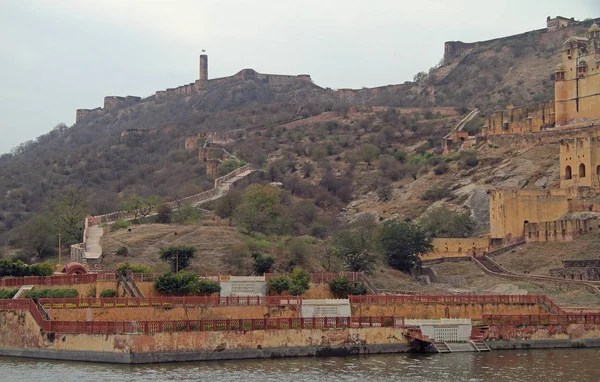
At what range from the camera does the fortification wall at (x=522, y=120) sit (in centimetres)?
7762

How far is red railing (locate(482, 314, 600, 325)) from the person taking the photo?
41156 mm

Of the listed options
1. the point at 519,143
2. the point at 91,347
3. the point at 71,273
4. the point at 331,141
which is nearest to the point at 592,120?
the point at 519,143

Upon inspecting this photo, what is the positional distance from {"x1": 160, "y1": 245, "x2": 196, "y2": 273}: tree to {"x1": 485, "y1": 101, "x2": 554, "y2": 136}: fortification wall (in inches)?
1301

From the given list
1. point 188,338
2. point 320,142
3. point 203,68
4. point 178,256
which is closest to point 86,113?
point 203,68

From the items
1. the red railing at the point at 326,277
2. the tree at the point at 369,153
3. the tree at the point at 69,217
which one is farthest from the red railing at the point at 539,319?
the tree at the point at 369,153

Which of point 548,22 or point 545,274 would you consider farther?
point 548,22

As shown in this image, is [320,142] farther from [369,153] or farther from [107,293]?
[107,293]

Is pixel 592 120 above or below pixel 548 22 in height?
below

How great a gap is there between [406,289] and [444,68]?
79330 mm

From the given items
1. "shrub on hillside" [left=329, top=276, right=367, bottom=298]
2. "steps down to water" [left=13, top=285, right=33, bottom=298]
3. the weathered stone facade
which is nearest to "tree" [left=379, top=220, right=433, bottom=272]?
the weathered stone facade

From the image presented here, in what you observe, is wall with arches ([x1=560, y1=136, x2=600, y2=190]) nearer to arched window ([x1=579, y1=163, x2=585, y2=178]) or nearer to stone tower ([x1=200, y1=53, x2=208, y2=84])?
arched window ([x1=579, y1=163, x2=585, y2=178])

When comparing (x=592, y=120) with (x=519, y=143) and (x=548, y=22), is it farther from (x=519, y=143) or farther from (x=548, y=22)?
(x=548, y=22)

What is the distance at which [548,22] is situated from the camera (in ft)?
401

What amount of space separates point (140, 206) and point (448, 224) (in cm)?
1889
